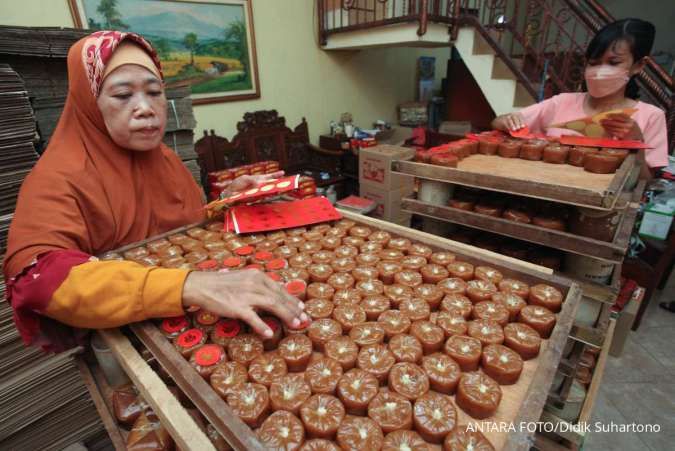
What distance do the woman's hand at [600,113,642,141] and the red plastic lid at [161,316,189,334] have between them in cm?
232

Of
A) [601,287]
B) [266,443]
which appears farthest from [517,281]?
[266,443]

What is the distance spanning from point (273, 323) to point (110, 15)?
159 inches

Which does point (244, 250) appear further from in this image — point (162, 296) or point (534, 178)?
point (534, 178)

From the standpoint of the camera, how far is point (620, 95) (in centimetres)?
206

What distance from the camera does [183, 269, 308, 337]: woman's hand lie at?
3.04ft

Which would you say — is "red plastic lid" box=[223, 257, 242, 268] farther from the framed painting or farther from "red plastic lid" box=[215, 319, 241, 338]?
the framed painting

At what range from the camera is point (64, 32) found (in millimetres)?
2105

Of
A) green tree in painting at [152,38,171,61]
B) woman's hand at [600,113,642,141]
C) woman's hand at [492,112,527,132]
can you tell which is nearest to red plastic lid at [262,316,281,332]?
woman's hand at [492,112,527,132]

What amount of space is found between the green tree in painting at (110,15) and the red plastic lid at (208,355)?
398cm

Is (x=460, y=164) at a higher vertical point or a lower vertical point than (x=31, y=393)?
higher

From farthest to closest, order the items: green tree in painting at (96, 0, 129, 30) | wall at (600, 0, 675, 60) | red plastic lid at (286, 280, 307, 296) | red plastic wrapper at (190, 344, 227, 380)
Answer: wall at (600, 0, 675, 60) → green tree in painting at (96, 0, 129, 30) → red plastic lid at (286, 280, 307, 296) → red plastic wrapper at (190, 344, 227, 380)

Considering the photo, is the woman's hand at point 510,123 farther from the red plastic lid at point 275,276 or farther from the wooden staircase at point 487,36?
the wooden staircase at point 487,36

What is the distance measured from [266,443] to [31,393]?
212cm

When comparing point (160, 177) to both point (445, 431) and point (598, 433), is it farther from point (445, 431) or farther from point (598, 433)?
point (598, 433)
